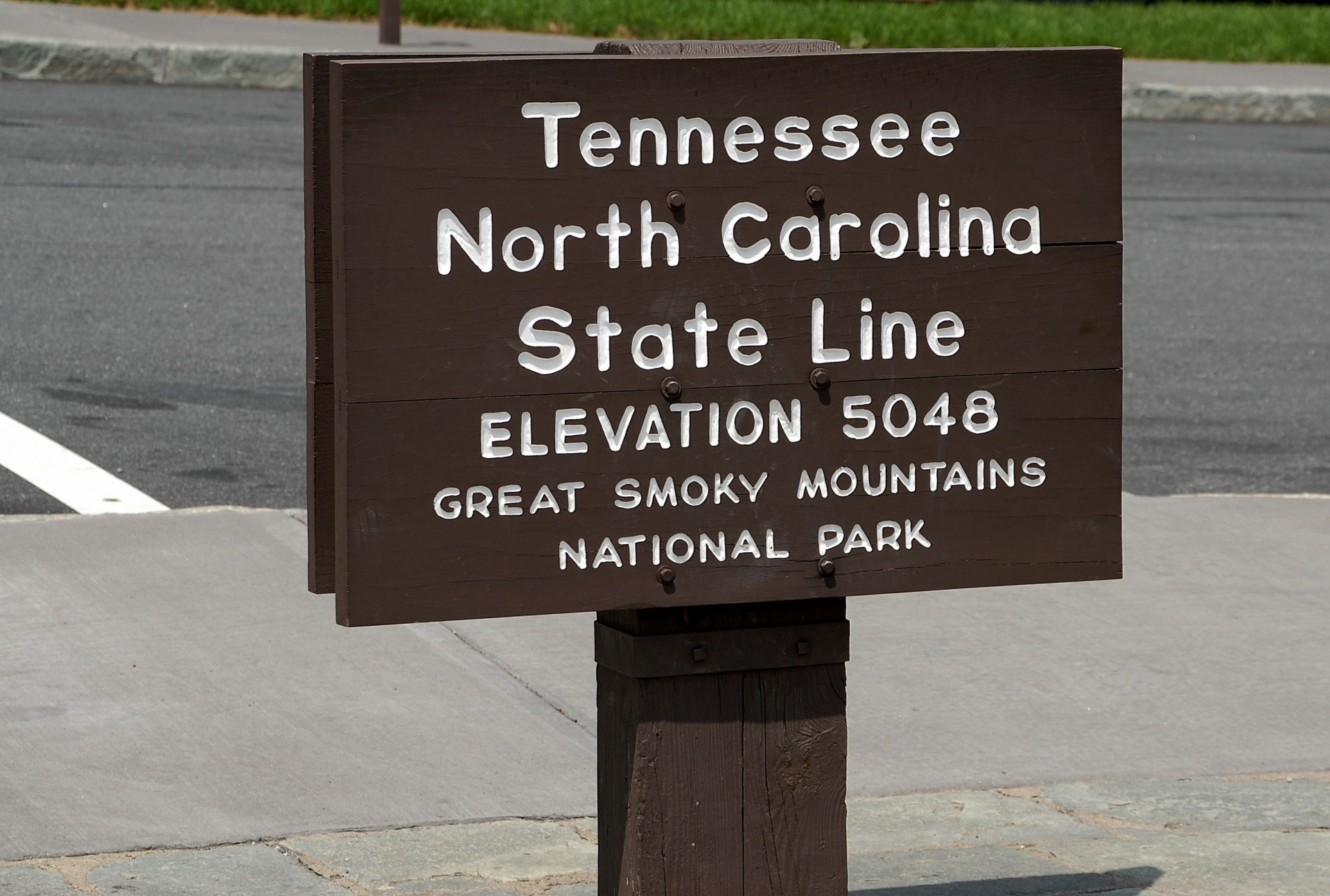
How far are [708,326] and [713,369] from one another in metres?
0.06

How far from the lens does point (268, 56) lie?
15375 millimetres

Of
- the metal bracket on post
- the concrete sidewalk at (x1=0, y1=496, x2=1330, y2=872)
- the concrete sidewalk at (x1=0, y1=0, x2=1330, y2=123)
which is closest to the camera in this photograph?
the metal bracket on post

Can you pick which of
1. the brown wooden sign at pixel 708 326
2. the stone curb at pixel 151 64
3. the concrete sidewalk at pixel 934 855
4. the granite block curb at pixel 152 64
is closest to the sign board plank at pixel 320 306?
the brown wooden sign at pixel 708 326

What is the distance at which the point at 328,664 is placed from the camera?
525cm

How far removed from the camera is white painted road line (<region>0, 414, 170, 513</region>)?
22.1 ft

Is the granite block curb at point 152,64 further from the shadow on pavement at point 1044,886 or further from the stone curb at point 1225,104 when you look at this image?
the shadow on pavement at point 1044,886

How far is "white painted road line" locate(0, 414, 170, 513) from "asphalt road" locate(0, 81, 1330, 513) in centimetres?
7

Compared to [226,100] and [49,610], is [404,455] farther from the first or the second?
[226,100]

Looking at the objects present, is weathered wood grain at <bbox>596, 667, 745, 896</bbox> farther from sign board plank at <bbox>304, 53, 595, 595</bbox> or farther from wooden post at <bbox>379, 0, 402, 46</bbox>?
wooden post at <bbox>379, 0, 402, 46</bbox>

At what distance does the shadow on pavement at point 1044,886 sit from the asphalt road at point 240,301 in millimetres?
3393

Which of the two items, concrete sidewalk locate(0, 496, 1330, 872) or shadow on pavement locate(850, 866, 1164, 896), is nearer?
shadow on pavement locate(850, 866, 1164, 896)

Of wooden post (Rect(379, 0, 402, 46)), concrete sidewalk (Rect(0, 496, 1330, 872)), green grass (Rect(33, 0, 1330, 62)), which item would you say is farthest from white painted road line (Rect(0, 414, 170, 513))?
green grass (Rect(33, 0, 1330, 62))

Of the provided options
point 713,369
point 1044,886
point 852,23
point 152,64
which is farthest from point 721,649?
point 852,23

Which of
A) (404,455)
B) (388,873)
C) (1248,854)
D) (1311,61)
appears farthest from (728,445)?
(1311,61)
